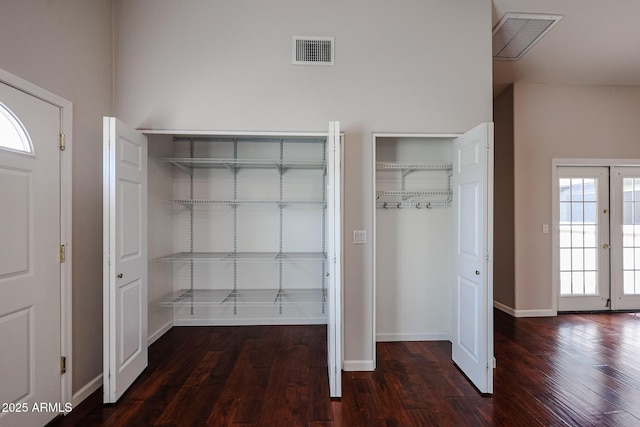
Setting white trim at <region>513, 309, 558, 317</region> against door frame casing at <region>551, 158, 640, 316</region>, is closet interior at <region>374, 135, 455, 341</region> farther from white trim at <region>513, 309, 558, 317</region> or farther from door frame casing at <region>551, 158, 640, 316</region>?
door frame casing at <region>551, 158, 640, 316</region>

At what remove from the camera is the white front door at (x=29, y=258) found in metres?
1.60

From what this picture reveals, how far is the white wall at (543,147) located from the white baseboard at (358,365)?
8.32 ft

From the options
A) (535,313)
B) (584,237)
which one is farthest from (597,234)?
(535,313)

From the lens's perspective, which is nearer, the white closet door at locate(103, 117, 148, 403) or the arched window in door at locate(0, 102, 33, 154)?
the arched window in door at locate(0, 102, 33, 154)

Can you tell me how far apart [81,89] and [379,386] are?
10.7 ft

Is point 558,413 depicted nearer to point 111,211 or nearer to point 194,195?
point 111,211

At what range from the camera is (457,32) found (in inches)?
101

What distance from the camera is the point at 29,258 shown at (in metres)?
1.74

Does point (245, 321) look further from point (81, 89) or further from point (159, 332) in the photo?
point (81, 89)

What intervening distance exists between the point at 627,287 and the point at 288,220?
4846 mm

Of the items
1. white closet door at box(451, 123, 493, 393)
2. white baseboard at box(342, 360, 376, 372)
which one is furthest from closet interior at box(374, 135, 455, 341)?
white baseboard at box(342, 360, 376, 372)

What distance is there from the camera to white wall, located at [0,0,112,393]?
1.76 m

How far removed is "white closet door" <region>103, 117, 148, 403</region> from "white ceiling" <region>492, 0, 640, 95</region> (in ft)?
11.3

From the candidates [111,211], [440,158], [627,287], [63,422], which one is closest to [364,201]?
[440,158]
